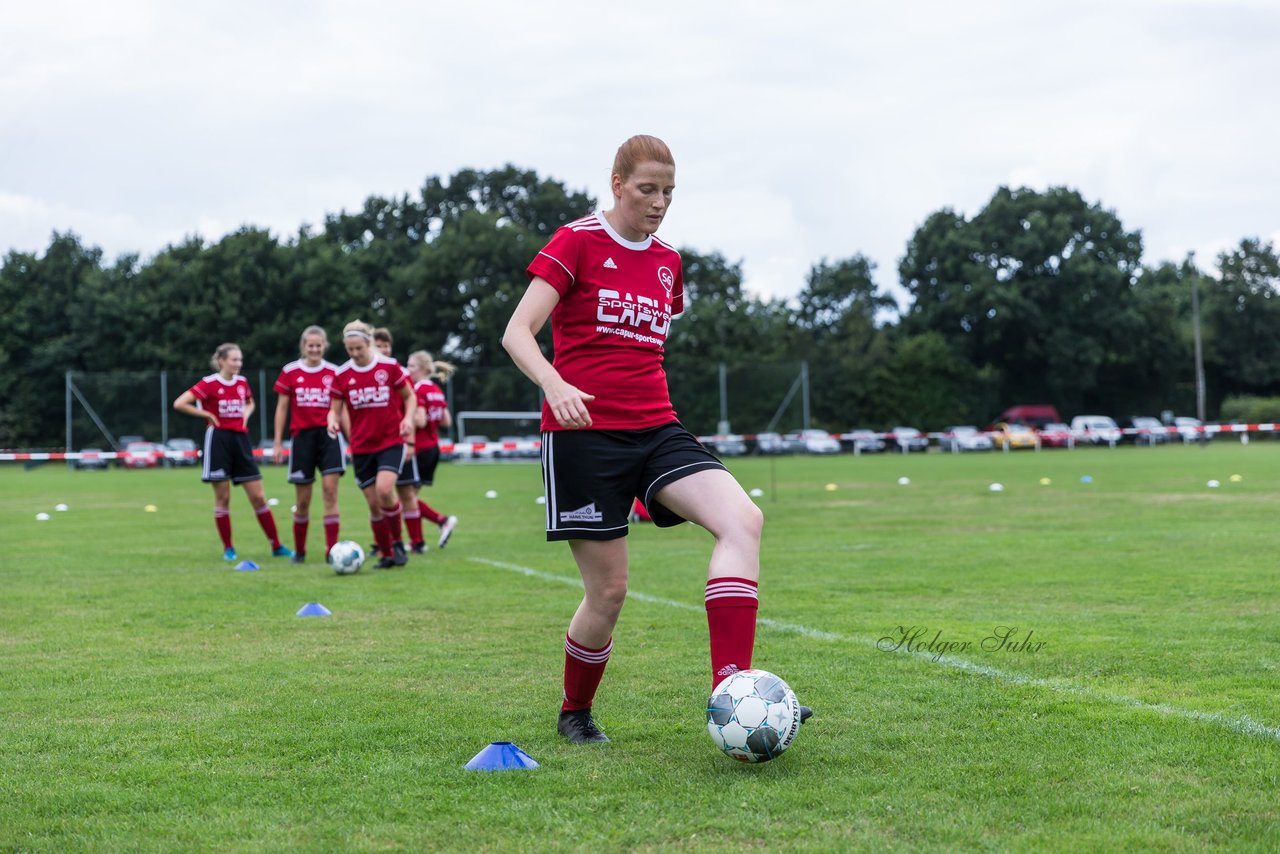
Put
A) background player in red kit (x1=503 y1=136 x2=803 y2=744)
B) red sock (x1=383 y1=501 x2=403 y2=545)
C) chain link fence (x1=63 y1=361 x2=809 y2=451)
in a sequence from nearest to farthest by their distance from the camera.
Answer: background player in red kit (x1=503 y1=136 x2=803 y2=744)
red sock (x1=383 y1=501 x2=403 y2=545)
chain link fence (x1=63 y1=361 x2=809 y2=451)

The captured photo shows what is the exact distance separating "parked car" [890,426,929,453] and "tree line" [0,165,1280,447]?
7.05 feet

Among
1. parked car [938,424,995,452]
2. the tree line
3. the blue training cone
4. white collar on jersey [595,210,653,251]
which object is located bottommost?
parked car [938,424,995,452]

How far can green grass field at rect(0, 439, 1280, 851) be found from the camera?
141 inches

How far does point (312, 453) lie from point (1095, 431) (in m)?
43.8

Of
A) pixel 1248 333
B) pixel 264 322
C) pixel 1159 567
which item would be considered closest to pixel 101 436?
pixel 264 322

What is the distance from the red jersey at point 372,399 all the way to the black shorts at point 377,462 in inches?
1.6

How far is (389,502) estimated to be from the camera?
1091 centimetres

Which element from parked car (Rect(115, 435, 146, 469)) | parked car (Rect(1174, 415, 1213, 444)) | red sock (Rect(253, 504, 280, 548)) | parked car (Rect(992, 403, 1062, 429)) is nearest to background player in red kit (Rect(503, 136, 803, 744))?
red sock (Rect(253, 504, 280, 548))

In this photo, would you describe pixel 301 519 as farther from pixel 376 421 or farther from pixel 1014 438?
pixel 1014 438

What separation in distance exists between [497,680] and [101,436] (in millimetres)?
39340

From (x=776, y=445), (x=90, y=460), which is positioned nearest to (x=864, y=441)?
(x=776, y=445)

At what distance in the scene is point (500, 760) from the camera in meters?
4.18

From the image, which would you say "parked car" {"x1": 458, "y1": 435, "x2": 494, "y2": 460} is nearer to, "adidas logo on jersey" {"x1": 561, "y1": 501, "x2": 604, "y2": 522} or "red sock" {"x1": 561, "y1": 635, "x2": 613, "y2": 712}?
"red sock" {"x1": 561, "y1": 635, "x2": 613, "y2": 712}

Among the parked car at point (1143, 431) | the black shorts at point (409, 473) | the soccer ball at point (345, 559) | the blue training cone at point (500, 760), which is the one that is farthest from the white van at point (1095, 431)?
A: the blue training cone at point (500, 760)
